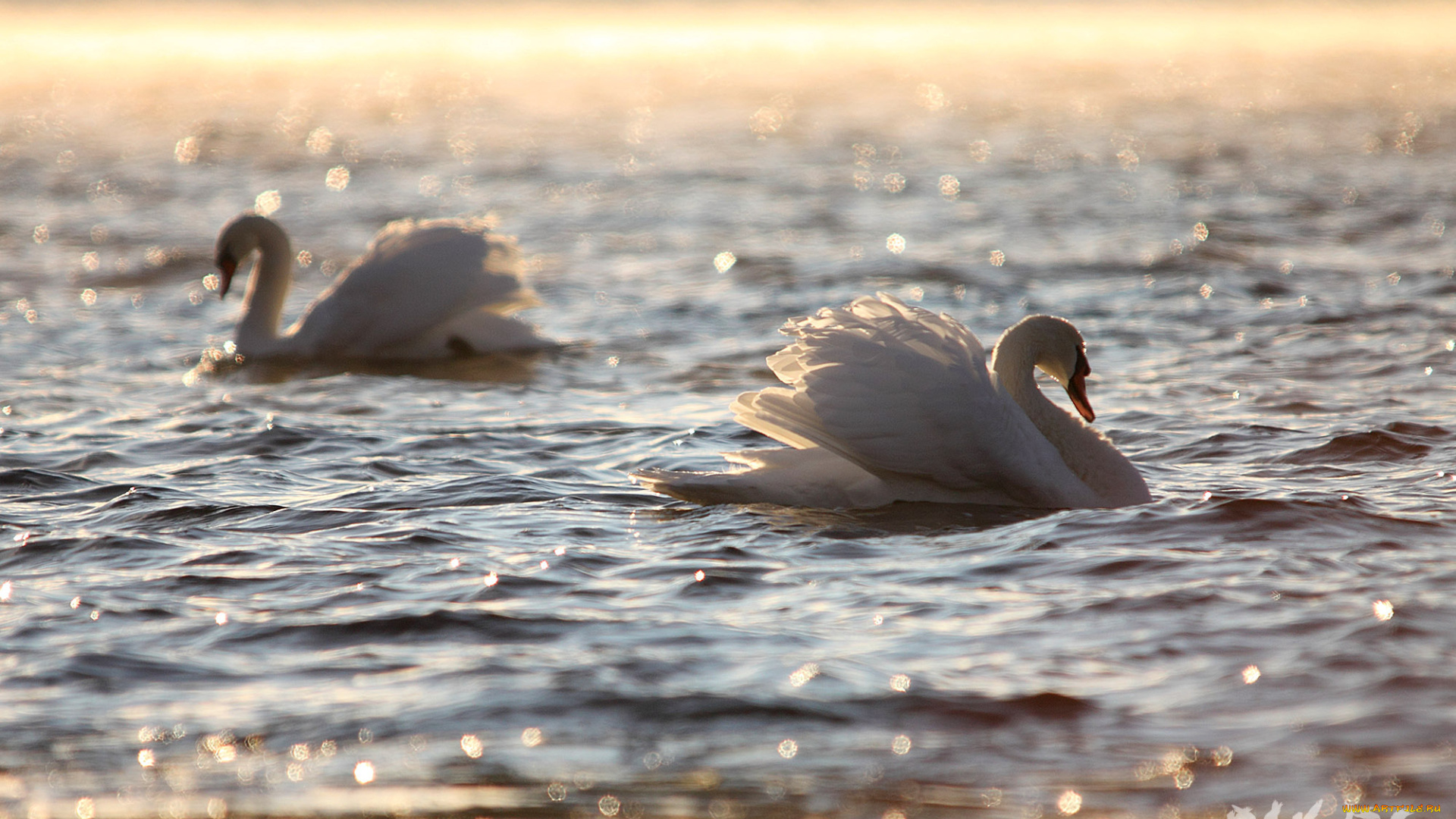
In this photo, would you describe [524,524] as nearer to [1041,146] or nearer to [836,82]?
[1041,146]

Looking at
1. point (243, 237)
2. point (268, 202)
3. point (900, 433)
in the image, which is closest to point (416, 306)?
point (243, 237)

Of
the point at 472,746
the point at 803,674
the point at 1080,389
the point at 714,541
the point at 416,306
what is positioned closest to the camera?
the point at 472,746

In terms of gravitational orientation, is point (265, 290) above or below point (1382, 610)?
above

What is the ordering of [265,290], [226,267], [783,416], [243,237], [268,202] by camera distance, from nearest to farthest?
[783,416]
[265,290]
[243,237]
[226,267]
[268,202]

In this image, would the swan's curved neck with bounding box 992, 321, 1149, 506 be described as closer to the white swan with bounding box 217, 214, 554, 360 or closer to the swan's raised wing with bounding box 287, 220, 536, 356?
the white swan with bounding box 217, 214, 554, 360

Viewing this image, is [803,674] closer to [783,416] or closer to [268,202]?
[783,416]

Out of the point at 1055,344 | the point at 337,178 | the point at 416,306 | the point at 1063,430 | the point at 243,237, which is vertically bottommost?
the point at 1063,430

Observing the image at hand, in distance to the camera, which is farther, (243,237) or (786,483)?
(243,237)

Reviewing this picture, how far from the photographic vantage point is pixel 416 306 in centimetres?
1079

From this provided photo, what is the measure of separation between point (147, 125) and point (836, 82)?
53.1 ft

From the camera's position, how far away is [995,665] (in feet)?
15.9

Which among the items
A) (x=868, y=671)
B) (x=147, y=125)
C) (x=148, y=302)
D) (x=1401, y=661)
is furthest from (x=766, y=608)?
(x=147, y=125)

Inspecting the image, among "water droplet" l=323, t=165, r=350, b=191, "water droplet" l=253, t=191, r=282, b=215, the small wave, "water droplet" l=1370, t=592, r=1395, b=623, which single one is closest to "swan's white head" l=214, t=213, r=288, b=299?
"water droplet" l=253, t=191, r=282, b=215

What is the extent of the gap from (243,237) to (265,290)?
0.74 meters
